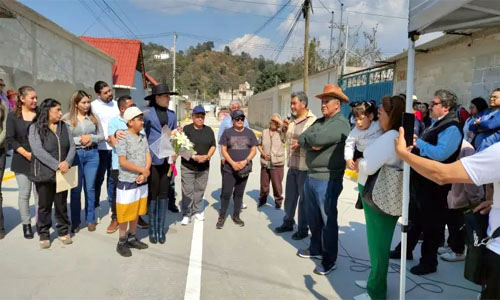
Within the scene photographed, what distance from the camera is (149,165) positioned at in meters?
4.18

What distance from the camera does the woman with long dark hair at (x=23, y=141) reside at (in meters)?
4.26

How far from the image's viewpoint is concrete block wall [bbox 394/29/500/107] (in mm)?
6613

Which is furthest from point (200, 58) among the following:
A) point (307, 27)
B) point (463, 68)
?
point (463, 68)

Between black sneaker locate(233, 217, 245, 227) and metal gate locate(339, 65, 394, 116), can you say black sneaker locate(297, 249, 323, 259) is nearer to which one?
black sneaker locate(233, 217, 245, 227)

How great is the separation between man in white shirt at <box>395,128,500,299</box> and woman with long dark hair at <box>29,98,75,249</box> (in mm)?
3929

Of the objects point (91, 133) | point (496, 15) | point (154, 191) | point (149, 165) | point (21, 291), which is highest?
point (496, 15)

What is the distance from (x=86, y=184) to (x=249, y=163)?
2.36 m

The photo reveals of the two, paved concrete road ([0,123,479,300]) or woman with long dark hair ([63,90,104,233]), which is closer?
paved concrete road ([0,123,479,300])

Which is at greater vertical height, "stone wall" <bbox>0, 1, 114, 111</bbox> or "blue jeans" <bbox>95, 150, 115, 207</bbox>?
"stone wall" <bbox>0, 1, 114, 111</bbox>

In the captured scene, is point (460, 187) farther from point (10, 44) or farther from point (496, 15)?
point (10, 44)

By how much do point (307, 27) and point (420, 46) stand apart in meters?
7.72

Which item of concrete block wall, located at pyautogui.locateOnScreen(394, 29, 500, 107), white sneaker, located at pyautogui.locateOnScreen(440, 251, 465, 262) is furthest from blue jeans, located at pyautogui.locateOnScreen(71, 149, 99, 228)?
concrete block wall, located at pyautogui.locateOnScreen(394, 29, 500, 107)

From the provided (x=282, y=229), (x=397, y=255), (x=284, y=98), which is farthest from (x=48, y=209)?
(x=284, y=98)

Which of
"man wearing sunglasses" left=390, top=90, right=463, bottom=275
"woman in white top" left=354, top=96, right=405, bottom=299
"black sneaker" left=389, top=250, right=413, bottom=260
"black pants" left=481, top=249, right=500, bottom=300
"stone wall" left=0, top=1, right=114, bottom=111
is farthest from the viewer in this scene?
"stone wall" left=0, top=1, right=114, bottom=111
